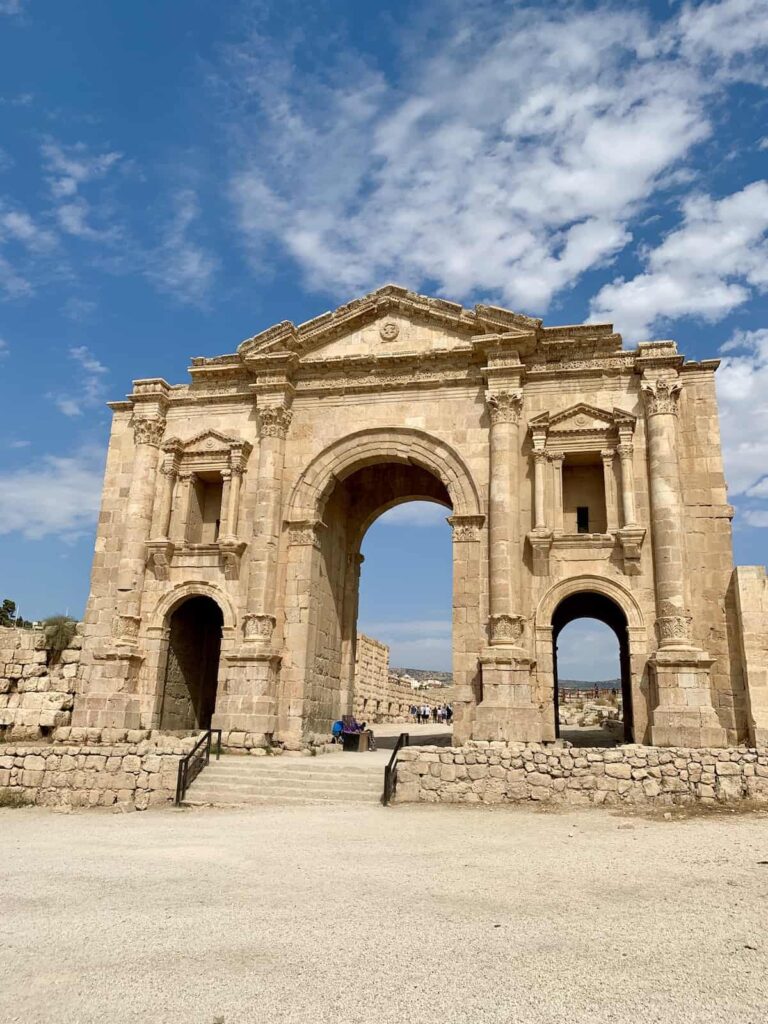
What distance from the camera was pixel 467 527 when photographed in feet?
52.7

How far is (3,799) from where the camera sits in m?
13.2

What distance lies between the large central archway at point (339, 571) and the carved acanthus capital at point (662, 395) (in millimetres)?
4089

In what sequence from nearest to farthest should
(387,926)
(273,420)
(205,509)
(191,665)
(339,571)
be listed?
(387,926), (273,420), (191,665), (205,509), (339,571)

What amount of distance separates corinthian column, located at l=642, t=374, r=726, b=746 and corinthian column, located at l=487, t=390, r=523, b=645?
271cm

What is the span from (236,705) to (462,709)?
4.71 m

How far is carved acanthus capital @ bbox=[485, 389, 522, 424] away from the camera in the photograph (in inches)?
637

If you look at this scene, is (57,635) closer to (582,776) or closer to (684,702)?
(582,776)

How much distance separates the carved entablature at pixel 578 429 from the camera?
15.9 m

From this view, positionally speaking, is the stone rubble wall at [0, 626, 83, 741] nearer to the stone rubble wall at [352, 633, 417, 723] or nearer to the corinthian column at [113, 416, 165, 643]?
the corinthian column at [113, 416, 165, 643]

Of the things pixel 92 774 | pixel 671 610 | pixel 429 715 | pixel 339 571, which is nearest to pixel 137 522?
pixel 339 571

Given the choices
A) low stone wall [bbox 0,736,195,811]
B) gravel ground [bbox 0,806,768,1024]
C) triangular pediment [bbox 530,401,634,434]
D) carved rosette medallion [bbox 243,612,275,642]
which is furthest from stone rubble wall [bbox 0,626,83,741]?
triangular pediment [bbox 530,401,634,434]

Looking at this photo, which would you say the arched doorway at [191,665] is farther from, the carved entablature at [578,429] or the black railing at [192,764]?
the carved entablature at [578,429]

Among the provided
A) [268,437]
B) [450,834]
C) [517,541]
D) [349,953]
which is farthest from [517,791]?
[268,437]

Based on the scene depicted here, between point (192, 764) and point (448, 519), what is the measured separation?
7.17 m
